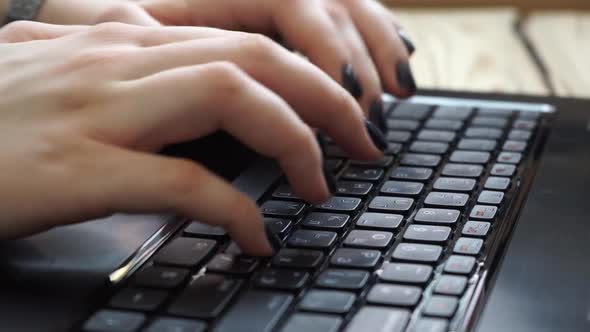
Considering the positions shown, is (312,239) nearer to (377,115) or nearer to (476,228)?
(476,228)

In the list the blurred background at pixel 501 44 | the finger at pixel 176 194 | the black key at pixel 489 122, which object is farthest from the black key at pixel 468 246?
the blurred background at pixel 501 44

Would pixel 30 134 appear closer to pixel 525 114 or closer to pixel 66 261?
pixel 66 261

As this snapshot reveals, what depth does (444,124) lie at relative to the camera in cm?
63

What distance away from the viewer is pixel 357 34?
0.64m

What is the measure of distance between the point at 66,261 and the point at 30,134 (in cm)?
7

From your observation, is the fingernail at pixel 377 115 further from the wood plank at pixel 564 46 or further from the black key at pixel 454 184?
the wood plank at pixel 564 46

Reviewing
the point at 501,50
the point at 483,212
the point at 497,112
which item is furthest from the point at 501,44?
the point at 483,212

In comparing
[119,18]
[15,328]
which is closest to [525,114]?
[119,18]

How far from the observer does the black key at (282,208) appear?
1.53 feet

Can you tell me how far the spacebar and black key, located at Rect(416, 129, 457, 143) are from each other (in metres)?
0.26

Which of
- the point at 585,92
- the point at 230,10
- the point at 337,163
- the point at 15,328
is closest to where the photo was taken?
the point at 15,328

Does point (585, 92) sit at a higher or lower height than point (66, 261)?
higher

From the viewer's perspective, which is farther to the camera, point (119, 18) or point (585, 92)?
point (585, 92)

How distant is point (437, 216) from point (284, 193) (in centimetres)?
9
